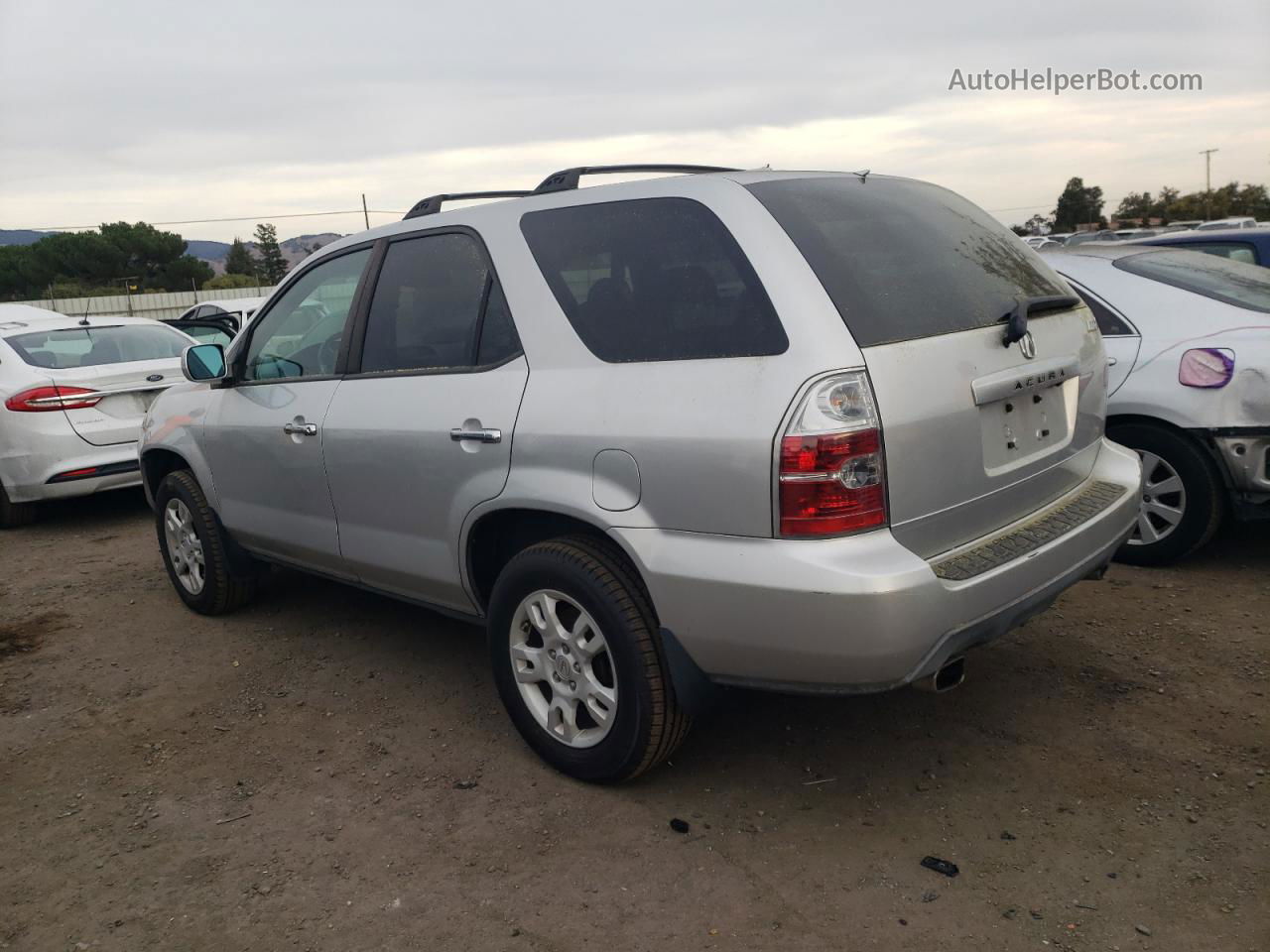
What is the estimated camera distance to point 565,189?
11.3 ft

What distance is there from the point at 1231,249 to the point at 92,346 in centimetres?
793

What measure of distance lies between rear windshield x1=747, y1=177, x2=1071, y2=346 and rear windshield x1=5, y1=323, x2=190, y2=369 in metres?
6.27

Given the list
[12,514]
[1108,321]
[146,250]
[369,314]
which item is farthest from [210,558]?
[146,250]

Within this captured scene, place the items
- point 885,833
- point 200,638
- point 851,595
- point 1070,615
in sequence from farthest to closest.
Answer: point 200,638 < point 1070,615 < point 885,833 < point 851,595

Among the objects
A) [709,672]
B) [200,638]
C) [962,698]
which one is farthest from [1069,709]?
[200,638]

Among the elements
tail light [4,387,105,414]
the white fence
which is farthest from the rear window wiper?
the white fence

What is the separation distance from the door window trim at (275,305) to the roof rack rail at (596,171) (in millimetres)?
795

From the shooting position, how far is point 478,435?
130 inches

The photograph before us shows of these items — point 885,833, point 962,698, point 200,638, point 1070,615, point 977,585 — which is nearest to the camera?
point 977,585

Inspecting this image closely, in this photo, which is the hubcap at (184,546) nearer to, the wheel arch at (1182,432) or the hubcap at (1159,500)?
the wheel arch at (1182,432)

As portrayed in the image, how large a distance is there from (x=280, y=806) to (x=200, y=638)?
6.29 ft

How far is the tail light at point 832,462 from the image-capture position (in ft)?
8.38

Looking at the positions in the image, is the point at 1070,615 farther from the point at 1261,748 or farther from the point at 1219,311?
the point at 1219,311

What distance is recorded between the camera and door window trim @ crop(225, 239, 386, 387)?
400 cm
